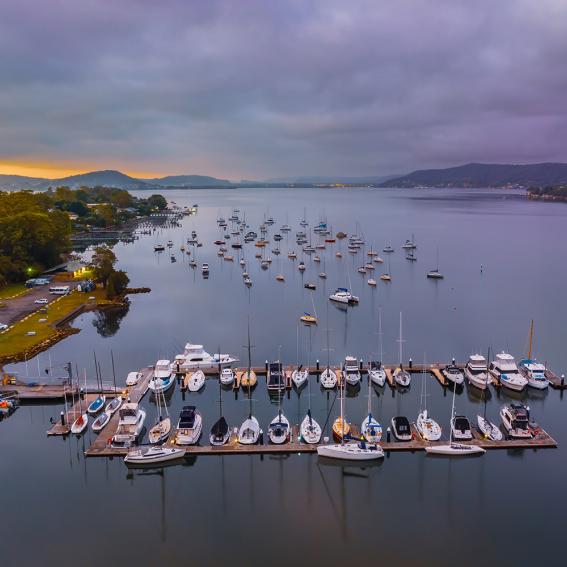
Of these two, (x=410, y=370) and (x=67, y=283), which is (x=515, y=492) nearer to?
(x=410, y=370)

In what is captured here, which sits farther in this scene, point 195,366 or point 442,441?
point 195,366

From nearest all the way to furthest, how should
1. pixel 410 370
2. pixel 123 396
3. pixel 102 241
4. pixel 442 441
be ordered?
pixel 442 441 → pixel 123 396 → pixel 410 370 → pixel 102 241

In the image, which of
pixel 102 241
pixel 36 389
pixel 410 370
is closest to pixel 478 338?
pixel 410 370

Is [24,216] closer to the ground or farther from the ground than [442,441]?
farther from the ground

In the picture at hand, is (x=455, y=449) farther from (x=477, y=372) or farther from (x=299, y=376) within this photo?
(x=299, y=376)

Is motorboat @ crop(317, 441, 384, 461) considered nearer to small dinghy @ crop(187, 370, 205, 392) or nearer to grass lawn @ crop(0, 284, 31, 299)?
small dinghy @ crop(187, 370, 205, 392)

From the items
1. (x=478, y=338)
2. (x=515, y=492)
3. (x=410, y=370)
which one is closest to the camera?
(x=515, y=492)

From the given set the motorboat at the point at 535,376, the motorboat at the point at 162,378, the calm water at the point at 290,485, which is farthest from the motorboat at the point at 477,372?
the motorboat at the point at 162,378
